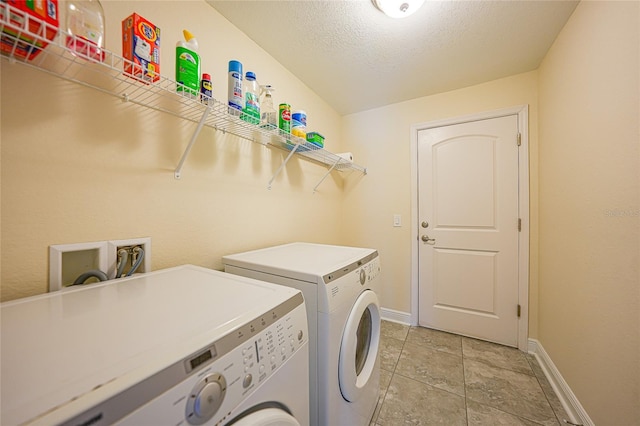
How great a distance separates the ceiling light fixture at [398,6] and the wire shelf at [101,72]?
822 millimetres

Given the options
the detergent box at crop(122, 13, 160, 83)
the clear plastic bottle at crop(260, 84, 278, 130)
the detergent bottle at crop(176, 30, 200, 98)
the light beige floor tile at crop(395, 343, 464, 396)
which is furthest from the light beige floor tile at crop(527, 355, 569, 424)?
the detergent box at crop(122, 13, 160, 83)

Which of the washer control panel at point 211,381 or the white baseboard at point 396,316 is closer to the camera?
the washer control panel at point 211,381

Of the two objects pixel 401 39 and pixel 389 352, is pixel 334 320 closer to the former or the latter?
pixel 389 352

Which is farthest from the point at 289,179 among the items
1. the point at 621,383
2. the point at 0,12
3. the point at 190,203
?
the point at 621,383

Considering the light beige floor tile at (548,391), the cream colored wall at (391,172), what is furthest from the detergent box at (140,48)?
the light beige floor tile at (548,391)

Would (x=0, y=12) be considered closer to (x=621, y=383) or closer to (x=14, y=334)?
(x=14, y=334)

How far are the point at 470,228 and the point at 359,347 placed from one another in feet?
→ 5.13

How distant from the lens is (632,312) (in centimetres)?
93

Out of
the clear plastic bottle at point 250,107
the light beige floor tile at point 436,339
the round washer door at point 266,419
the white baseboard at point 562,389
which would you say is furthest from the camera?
the light beige floor tile at point 436,339

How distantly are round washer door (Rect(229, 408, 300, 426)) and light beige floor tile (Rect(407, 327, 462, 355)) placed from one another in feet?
6.13

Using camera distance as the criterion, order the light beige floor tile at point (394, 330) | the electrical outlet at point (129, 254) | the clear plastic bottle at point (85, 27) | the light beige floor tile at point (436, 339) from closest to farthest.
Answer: the clear plastic bottle at point (85, 27) → the electrical outlet at point (129, 254) → the light beige floor tile at point (436, 339) → the light beige floor tile at point (394, 330)

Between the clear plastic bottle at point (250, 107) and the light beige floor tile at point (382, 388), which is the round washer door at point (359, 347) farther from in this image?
the clear plastic bottle at point (250, 107)

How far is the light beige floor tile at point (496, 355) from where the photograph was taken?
174cm

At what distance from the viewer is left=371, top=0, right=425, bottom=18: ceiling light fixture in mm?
1208
